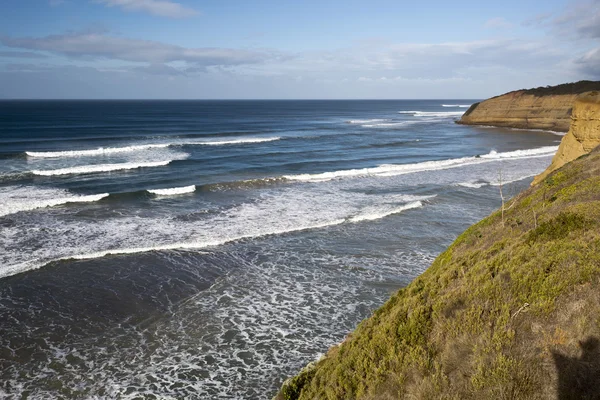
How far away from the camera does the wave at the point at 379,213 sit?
21.6m

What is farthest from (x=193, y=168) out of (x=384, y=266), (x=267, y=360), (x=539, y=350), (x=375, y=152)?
(x=539, y=350)

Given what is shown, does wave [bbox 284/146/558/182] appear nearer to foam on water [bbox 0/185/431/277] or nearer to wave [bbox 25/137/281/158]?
foam on water [bbox 0/185/431/277]

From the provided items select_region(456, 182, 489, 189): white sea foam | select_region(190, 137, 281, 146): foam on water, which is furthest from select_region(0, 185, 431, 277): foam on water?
select_region(190, 137, 281, 146): foam on water

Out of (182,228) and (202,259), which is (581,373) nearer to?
(202,259)

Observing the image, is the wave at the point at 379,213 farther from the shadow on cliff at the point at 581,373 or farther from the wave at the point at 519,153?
the wave at the point at 519,153

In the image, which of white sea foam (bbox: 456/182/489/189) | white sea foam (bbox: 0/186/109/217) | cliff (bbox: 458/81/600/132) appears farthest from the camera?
cliff (bbox: 458/81/600/132)

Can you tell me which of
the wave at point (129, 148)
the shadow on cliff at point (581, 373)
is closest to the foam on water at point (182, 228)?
A: the shadow on cliff at point (581, 373)

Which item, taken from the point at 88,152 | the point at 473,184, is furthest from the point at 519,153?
the point at 88,152

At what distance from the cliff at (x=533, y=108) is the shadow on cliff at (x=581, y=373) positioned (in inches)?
2892

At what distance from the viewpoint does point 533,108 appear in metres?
73.9

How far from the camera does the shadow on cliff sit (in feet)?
16.2

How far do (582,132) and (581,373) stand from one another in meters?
23.9

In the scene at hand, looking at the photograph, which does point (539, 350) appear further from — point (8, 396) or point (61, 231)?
point (61, 231)

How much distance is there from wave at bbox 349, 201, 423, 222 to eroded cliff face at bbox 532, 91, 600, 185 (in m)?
6.40
